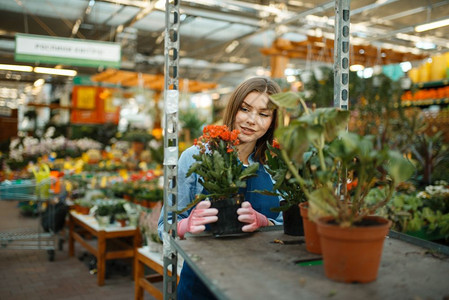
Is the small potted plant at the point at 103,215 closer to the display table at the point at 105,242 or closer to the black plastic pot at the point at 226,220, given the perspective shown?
the display table at the point at 105,242

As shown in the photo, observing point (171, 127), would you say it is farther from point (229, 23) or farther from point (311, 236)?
point (229, 23)

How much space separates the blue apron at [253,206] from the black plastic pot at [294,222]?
21cm

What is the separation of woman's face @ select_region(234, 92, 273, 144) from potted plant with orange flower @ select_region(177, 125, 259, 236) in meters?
0.30

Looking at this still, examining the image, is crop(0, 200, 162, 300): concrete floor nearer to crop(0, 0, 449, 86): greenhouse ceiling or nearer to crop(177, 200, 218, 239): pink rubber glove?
crop(177, 200, 218, 239): pink rubber glove

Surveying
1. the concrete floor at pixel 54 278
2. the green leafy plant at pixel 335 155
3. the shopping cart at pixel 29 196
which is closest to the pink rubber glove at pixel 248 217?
the green leafy plant at pixel 335 155

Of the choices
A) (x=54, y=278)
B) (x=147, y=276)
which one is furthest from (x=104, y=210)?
(x=147, y=276)

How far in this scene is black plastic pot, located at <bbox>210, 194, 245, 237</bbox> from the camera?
3.99 ft

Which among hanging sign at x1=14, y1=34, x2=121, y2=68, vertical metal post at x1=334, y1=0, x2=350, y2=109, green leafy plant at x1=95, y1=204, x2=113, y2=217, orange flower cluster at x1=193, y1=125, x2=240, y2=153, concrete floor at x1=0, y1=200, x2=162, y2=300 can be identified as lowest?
concrete floor at x1=0, y1=200, x2=162, y2=300

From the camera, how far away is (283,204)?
1354mm

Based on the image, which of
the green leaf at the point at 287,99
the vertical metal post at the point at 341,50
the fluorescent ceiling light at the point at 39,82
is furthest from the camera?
the fluorescent ceiling light at the point at 39,82

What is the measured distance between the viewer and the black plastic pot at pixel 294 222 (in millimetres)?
1259

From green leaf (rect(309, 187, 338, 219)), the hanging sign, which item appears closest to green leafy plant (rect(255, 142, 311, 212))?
green leaf (rect(309, 187, 338, 219))

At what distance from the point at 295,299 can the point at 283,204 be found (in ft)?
1.89

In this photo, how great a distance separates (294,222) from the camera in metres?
1.26
